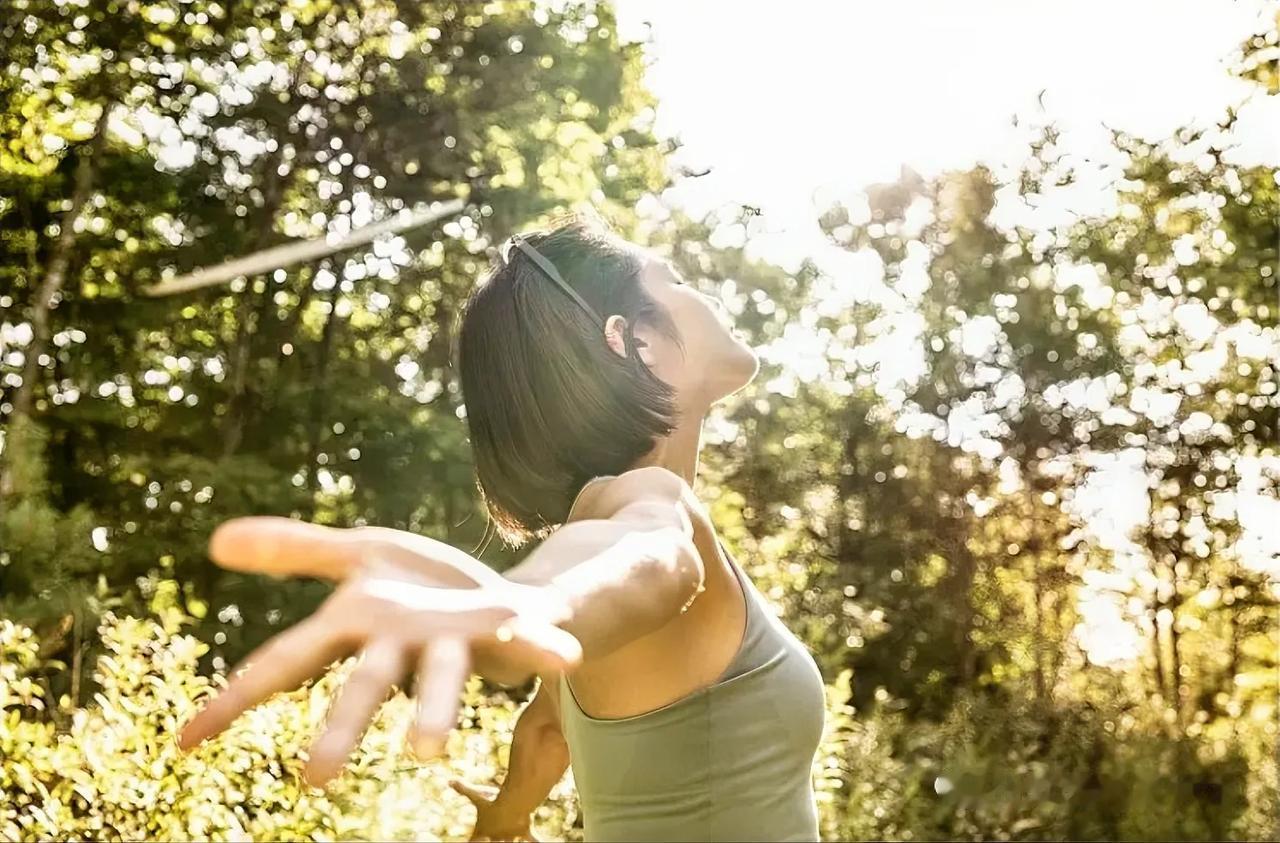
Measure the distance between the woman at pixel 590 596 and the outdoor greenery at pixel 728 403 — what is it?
190 inches

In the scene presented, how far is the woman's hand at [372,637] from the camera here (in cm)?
38

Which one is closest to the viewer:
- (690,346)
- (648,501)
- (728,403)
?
(648,501)

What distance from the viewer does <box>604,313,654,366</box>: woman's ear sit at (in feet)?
3.56

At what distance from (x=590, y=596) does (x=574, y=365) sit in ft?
1.82

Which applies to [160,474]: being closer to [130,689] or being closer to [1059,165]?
[130,689]

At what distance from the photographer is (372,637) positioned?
0.39 m

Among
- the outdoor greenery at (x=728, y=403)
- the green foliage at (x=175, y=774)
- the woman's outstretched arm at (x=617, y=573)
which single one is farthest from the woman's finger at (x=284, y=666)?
the outdoor greenery at (x=728, y=403)

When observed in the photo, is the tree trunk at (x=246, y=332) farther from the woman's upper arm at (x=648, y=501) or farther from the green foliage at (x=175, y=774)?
the woman's upper arm at (x=648, y=501)

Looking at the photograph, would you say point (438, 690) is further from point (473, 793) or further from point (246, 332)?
point (246, 332)

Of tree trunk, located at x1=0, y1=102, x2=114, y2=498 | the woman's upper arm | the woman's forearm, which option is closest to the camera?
the woman's upper arm

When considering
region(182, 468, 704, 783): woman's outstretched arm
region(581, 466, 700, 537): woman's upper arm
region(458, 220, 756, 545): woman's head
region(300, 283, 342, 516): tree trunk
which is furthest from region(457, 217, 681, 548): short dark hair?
region(300, 283, 342, 516): tree trunk

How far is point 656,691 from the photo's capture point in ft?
2.82

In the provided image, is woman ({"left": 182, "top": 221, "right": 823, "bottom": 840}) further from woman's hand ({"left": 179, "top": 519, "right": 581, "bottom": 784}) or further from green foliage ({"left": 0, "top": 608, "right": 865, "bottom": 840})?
green foliage ({"left": 0, "top": 608, "right": 865, "bottom": 840})

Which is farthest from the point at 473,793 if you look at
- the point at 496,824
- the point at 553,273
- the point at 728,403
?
the point at 728,403
